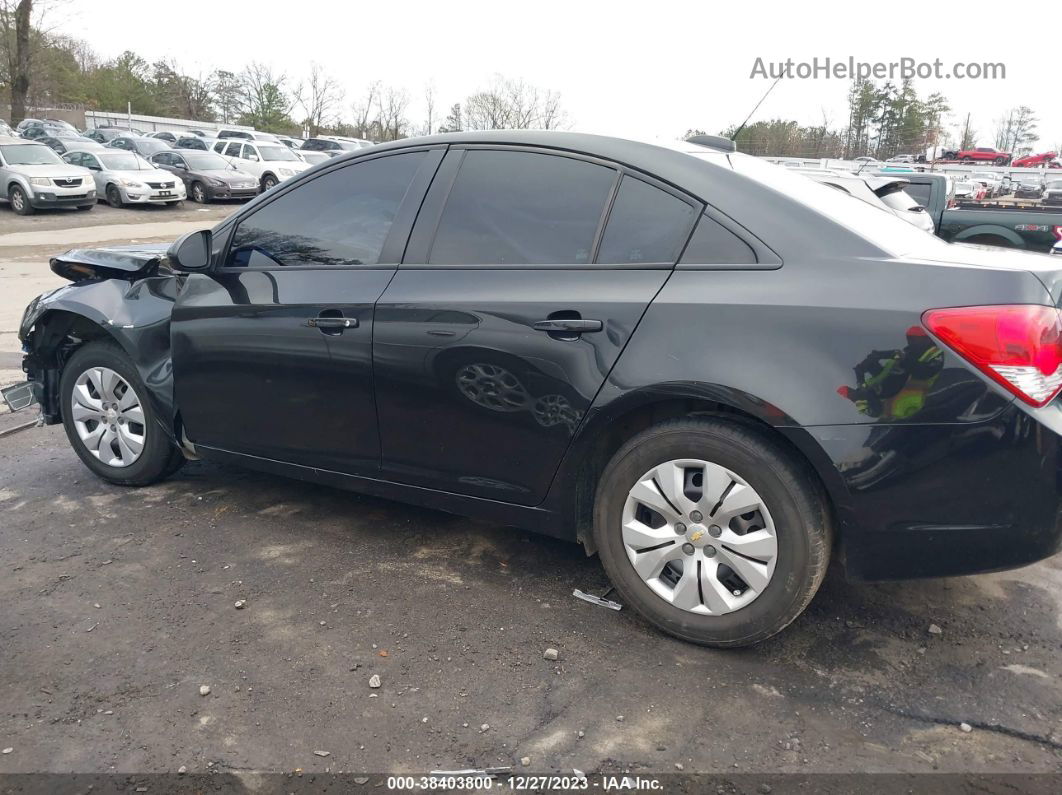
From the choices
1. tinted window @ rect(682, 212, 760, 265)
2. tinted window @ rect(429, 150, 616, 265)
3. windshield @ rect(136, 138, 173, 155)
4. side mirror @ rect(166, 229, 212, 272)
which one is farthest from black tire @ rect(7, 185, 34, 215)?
tinted window @ rect(682, 212, 760, 265)

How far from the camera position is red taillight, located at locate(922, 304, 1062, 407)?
250 cm

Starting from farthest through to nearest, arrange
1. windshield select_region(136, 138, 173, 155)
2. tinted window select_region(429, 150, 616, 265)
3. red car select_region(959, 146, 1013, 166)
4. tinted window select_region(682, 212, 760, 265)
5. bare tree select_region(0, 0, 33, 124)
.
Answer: red car select_region(959, 146, 1013, 166) → bare tree select_region(0, 0, 33, 124) → windshield select_region(136, 138, 173, 155) → tinted window select_region(429, 150, 616, 265) → tinted window select_region(682, 212, 760, 265)

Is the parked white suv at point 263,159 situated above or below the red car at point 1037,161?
below

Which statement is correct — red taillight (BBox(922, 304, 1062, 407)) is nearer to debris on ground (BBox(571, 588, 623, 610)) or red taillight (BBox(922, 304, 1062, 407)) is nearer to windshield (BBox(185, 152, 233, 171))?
debris on ground (BBox(571, 588, 623, 610))

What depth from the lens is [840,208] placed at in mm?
3105

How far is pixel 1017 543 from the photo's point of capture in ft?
8.50

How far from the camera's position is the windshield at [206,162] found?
26016 millimetres

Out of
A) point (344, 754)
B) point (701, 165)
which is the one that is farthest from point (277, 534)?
point (701, 165)

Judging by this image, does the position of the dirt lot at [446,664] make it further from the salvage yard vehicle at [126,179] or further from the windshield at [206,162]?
the windshield at [206,162]

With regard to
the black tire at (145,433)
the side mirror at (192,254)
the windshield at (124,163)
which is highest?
the windshield at (124,163)

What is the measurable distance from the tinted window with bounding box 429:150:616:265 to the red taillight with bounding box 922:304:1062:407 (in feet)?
4.09

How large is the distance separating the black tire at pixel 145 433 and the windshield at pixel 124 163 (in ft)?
73.6

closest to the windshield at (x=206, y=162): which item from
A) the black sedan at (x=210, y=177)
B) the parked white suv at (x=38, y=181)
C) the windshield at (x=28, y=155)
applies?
the black sedan at (x=210, y=177)

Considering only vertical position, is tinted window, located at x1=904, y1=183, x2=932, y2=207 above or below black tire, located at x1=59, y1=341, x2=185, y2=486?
above
